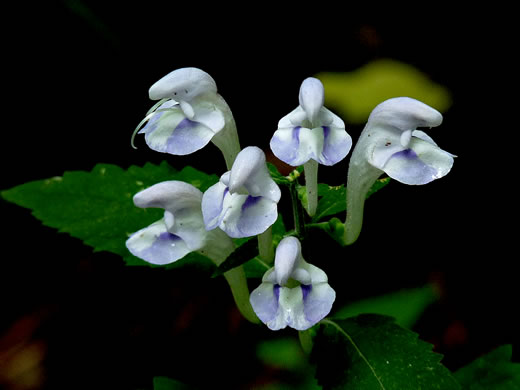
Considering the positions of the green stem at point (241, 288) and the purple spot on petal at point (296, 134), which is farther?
the green stem at point (241, 288)

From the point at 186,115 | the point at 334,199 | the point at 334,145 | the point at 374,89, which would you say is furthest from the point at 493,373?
the point at 374,89

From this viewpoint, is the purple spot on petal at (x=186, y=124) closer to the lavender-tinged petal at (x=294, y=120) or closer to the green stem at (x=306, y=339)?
the lavender-tinged petal at (x=294, y=120)

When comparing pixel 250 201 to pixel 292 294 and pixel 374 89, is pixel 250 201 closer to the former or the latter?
pixel 292 294

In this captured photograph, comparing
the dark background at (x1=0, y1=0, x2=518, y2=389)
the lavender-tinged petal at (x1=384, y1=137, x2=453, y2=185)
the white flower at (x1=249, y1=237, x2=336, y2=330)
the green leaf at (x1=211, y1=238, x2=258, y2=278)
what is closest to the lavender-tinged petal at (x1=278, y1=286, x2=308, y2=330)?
the white flower at (x1=249, y1=237, x2=336, y2=330)

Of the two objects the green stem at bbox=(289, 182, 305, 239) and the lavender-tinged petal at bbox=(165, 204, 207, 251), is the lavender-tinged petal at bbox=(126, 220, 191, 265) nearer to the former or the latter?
the lavender-tinged petal at bbox=(165, 204, 207, 251)

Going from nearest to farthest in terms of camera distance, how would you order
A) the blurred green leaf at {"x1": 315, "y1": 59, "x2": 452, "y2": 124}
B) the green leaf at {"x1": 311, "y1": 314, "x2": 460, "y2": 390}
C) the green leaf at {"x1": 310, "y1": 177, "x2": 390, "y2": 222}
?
1. the green leaf at {"x1": 311, "y1": 314, "x2": 460, "y2": 390}
2. the green leaf at {"x1": 310, "y1": 177, "x2": 390, "y2": 222}
3. the blurred green leaf at {"x1": 315, "y1": 59, "x2": 452, "y2": 124}

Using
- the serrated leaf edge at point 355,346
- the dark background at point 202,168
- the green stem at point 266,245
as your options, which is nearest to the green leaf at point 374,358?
the serrated leaf edge at point 355,346
